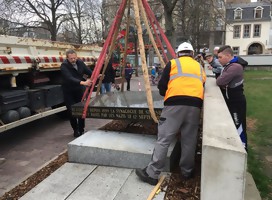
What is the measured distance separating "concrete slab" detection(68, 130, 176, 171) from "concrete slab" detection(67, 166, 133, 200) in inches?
5.1

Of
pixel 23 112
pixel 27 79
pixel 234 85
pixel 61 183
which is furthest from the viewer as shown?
pixel 27 79

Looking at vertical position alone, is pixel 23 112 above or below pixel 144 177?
above

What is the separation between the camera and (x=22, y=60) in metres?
5.98

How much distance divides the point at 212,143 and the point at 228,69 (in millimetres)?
2294

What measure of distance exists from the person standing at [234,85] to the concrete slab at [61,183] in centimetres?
230

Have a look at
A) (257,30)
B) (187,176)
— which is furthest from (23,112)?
(257,30)

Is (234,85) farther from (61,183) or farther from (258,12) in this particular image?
(258,12)

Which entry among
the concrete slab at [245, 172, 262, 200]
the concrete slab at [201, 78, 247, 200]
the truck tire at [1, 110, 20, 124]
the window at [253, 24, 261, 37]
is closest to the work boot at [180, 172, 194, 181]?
the concrete slab at [245, 172, 262, 200]

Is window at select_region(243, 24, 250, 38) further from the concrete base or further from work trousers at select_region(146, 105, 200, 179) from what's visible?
the concrete base

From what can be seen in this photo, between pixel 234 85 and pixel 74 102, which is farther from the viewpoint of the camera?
pixel 74 102

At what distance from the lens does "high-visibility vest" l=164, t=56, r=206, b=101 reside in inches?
128

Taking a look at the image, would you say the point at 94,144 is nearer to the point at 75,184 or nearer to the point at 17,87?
the point at 75,184

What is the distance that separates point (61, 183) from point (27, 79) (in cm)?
386

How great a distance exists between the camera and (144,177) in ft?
11.2
